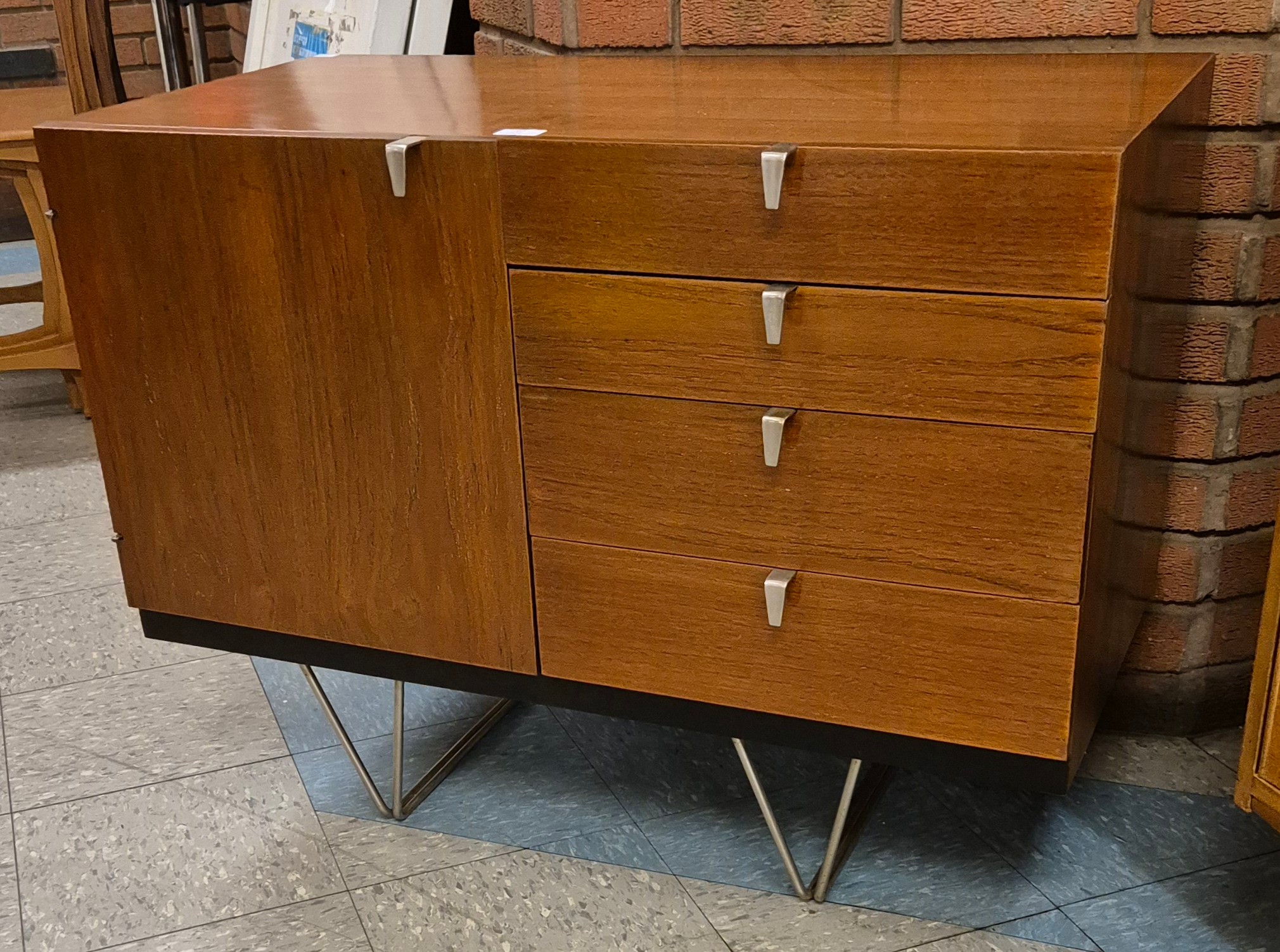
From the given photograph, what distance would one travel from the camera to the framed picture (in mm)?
1991

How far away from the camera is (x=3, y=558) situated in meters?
2.15

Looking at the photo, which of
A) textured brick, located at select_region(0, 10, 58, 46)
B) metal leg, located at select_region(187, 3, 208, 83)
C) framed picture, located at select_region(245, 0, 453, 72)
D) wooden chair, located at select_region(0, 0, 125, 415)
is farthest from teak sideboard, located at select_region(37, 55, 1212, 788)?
textured brick, located at select_region(0, 10, 58, 46)

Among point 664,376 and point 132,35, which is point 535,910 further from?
point 132,35

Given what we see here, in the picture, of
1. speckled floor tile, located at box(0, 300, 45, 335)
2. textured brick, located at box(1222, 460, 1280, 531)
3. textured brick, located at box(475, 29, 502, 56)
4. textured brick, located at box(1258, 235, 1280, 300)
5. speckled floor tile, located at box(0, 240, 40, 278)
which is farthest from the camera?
speckled floor tile, located at box(0, 240, 40, 278)

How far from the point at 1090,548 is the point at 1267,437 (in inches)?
22.2

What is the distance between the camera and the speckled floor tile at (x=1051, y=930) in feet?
4.22

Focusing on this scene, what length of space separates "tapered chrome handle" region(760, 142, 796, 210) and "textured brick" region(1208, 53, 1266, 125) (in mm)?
574

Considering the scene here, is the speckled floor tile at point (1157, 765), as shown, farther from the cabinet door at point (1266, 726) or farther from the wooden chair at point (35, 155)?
the wooden chair at point (35, 155)

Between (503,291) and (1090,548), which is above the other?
(503,291)

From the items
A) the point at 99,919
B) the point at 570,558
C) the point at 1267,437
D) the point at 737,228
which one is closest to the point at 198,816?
the point at 99,919

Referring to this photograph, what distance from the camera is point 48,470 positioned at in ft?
8.16

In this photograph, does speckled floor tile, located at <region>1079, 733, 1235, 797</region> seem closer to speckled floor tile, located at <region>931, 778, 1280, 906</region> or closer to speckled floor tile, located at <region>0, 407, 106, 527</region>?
speckled floor tile, located at <region>931, 778, 1280, 906</region>

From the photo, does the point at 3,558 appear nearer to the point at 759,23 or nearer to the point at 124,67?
the point at 759,23

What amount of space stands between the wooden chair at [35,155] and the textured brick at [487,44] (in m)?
1.06
